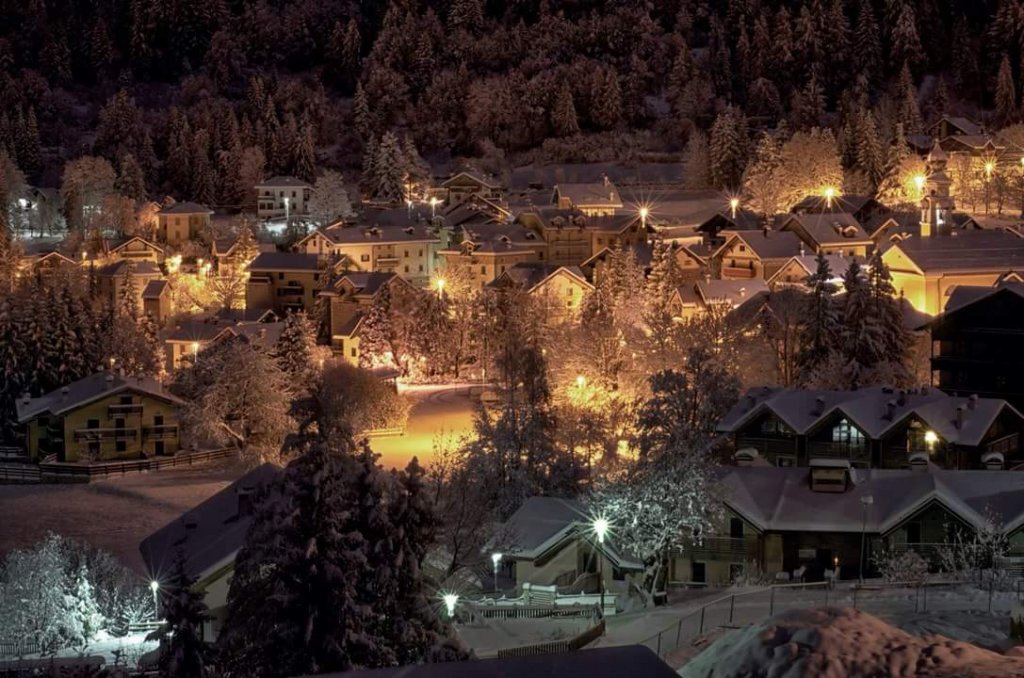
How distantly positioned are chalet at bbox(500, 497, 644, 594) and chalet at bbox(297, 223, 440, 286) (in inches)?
1298

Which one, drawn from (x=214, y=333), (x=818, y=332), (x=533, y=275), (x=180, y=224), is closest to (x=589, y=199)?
(x=533, y=275)

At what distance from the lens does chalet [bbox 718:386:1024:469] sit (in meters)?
33.7

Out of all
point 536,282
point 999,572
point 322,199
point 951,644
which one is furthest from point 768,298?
point 951,644

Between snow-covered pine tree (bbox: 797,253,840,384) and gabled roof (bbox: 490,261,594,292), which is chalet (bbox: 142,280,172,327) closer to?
gabled roof (bbox: 490,261,594,292)

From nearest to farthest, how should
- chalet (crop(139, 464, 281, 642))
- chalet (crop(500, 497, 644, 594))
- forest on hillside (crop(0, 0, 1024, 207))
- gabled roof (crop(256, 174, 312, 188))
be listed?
1. chalet (crop(139, 464, 281, 642))
2. chalet (crop(500, 497, 644, 594))
3. gabled roof (crop(256, 174, 312, 188))
4. forest on hillside (crop(0, 0, 1024, 207))

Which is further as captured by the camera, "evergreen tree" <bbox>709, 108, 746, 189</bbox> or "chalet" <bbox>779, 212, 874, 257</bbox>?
"evergreen tree" <bbox>709, 108, 746, 189</bbox>

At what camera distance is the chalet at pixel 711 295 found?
50.6 metres

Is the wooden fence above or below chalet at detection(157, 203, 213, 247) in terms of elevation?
below

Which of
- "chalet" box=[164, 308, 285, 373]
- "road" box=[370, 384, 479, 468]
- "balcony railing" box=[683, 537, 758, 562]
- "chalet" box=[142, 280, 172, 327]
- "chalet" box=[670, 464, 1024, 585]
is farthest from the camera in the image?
"chalet" box=[142, 280, 172, 327]

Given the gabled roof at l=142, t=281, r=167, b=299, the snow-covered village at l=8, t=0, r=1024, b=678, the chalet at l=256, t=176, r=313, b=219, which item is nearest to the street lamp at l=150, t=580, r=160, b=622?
the snow-covered village at l=8, t=0, r=1024, b=678

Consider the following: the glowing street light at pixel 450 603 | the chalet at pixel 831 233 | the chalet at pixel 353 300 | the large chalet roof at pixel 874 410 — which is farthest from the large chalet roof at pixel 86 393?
the glowing street light at pixel 450 603

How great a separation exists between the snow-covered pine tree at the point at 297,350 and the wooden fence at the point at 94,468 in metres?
3.92

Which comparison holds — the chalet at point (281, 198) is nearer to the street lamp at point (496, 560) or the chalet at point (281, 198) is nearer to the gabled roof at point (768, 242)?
the gabled roof at point (768, 242)

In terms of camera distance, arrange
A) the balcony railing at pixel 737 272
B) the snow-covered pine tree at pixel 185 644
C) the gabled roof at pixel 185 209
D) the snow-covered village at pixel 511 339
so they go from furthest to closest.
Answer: the gabled roof at pixel 185 209 → the balcony railing at pixel 737 272 → the snow-covered village at pixel 511 339 → the snow-covered pine tree at pixel 185 644
